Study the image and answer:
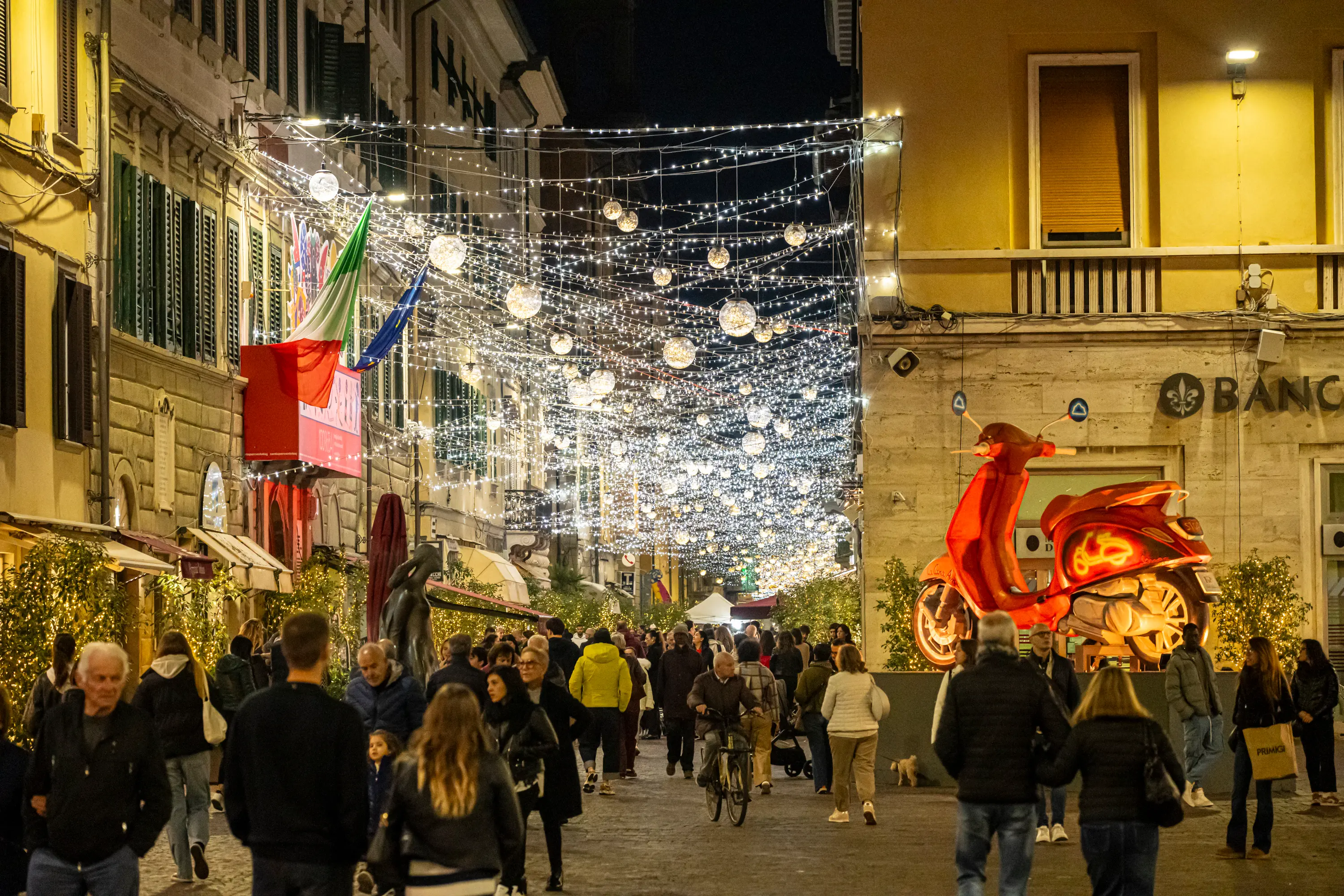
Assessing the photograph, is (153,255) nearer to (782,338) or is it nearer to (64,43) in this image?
(64,43)

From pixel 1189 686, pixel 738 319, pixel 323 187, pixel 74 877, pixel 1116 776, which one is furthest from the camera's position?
pixel 323 187

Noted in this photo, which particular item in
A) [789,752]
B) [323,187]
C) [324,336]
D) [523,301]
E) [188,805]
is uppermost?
[323,187]

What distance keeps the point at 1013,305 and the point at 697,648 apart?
1582 cm

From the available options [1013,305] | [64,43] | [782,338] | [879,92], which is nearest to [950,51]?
[879,92]

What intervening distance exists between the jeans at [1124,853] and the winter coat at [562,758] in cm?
374

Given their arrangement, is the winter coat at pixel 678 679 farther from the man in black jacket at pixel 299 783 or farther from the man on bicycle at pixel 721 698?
the man in black jacket at pixel 299 783

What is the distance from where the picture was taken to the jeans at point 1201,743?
15.9m

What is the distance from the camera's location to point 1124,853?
28.4ft

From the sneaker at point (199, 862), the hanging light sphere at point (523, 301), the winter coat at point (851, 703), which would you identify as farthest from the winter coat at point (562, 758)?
the hanging light sphere at point (523, 301)

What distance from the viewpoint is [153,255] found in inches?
930

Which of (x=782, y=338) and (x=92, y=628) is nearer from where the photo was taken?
(x=92, y=628)

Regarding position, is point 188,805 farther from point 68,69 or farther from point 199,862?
point 68,69

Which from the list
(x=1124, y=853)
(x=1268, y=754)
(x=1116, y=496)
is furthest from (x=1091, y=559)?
(x=1124, y=853)

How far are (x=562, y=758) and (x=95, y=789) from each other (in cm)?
485
